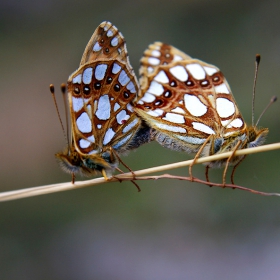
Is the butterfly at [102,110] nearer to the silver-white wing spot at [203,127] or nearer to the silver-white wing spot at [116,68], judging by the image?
the silver-white wing spot at [116,68]

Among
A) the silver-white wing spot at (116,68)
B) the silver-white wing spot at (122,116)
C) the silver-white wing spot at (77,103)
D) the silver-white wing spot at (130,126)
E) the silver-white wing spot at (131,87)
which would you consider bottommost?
the silver-white wing spot at (130,126)

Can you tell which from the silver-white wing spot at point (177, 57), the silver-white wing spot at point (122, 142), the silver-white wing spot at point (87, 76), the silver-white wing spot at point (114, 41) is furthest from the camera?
the silver-white wing spot at point (177, 57)

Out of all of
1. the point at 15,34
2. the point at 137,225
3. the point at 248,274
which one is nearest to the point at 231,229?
the point at 248,274

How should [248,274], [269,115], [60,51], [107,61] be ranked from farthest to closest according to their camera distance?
[60,51] → [269,115] → [248,274] → [107,61]

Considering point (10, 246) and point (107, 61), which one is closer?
point (107, 61)

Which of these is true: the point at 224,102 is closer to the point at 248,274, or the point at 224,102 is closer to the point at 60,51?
the point at 248,274

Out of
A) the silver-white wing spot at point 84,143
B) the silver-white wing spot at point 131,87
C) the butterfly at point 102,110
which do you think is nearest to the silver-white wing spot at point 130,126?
the butterfly at point 102,110

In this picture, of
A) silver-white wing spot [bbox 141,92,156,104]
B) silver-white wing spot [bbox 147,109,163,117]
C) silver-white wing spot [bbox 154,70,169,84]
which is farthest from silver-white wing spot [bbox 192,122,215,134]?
silver-white wing spot [bbox 154,70,169,84]

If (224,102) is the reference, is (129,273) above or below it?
below
